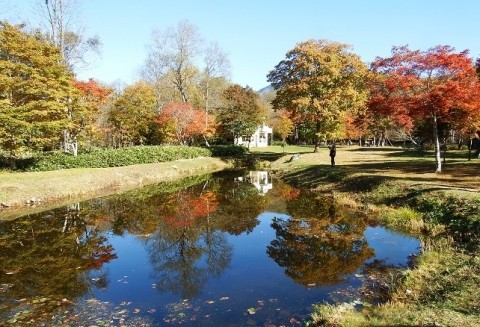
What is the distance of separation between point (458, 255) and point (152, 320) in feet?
30.0

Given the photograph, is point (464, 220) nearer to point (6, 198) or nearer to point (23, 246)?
point (23, 246)

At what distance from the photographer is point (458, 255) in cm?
1070

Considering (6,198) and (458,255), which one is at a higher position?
(6,198)

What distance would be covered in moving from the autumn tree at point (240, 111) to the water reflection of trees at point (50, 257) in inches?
1421

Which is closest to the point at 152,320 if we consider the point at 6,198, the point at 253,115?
the point at 6,198

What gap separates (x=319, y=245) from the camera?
13.5 m

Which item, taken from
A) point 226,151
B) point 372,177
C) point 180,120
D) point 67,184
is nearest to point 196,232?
point 372,177

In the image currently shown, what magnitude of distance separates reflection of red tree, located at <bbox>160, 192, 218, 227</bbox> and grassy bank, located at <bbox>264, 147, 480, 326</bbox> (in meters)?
7.81

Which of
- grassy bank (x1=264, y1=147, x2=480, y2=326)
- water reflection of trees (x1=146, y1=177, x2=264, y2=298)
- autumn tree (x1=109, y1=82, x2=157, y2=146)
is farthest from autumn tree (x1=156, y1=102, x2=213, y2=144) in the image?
grassy bank (x1=264, y1=147, x2=480, y2=326)

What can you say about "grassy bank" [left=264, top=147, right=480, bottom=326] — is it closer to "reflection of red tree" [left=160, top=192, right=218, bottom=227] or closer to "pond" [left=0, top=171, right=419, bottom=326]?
"pond" [left=0, top=171, right=419, bottom=326]

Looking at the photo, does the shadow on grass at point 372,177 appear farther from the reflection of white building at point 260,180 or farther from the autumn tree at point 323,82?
the autumn tree at point 323,82

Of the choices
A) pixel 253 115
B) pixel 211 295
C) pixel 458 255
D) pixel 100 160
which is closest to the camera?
pixel 211 295

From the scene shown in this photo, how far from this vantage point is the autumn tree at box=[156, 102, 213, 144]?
161ft

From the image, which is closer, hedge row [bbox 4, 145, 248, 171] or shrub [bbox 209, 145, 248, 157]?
hedge row [bbox 4, 145, 248, 171]
